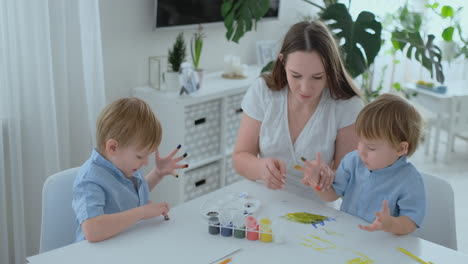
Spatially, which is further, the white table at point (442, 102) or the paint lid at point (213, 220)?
the white table at point (442, 102)

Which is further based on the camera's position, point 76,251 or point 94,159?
point 94,159

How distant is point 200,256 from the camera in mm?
1400

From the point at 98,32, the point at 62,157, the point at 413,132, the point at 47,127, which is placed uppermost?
the point at 98,32

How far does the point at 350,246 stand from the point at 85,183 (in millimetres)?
744

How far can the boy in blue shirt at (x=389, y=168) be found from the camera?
1.55m

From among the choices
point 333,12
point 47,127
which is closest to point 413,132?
point 333,12

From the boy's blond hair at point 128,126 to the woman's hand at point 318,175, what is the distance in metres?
0.47

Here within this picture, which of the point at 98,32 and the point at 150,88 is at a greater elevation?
the point at 98,32

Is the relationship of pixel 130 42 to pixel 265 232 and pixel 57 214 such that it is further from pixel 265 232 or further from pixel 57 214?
pixel 265 232

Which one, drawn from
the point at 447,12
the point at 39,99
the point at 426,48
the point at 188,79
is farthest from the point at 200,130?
the point at 447,12

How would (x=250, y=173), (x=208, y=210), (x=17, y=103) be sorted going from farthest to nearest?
(x=17, y=103) → (x=250, y=173) → (x=208, y=210)

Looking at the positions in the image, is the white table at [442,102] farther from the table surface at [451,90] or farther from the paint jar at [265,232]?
the paint jar at [265,232]

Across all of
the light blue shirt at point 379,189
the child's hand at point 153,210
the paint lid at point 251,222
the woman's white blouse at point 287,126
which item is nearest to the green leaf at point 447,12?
the woman's white blouse at point 287,126

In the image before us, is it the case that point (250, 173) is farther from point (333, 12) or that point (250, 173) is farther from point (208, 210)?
point (333, 12)
